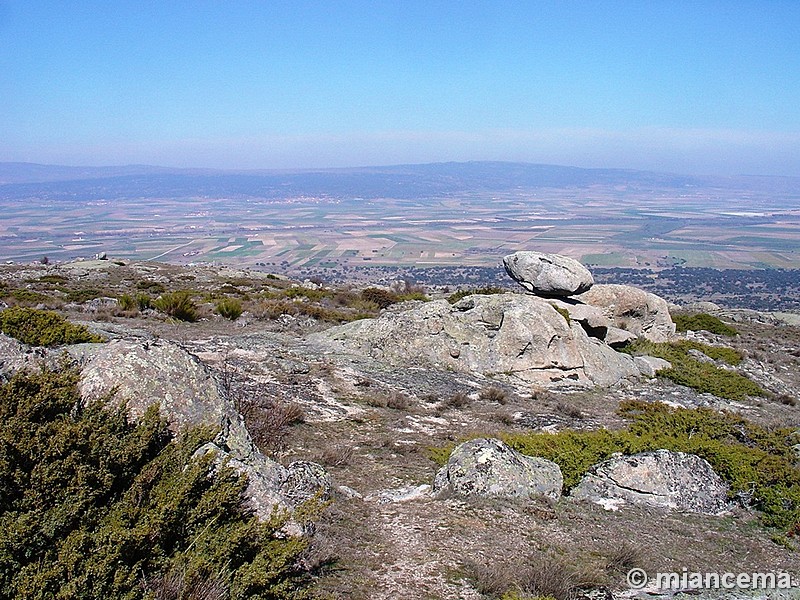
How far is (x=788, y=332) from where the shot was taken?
2803 centimetres

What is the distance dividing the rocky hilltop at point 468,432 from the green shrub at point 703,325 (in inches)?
216

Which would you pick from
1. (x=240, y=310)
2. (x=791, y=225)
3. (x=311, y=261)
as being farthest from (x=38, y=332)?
(x=791, y=225)

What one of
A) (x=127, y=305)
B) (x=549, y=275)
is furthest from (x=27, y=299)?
(x=549, y=275)

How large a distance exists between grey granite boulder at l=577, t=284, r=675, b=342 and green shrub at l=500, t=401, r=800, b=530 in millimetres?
11454

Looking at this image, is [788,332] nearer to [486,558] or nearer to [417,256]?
[486,558]

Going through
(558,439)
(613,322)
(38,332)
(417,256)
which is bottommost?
(417,256)

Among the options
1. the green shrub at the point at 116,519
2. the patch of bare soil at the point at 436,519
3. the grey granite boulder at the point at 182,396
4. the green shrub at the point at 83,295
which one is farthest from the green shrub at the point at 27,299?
the green shrub at the point at 116,519

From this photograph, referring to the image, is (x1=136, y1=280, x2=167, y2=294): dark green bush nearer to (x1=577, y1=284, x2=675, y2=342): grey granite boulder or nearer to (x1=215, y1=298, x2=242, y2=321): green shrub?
(x1=215, y1=298, x2=242, y2=321): green shrub

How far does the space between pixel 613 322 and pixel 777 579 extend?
1716 cm

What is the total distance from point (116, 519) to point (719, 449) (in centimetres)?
844

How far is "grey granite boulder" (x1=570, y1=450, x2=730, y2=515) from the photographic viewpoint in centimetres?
782

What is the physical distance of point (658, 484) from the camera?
7.97 m

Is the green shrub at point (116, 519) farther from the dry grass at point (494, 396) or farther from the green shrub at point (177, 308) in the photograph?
the green shrub at point (177, 308)

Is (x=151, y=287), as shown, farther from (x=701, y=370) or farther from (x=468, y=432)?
(x=701, y=370)
